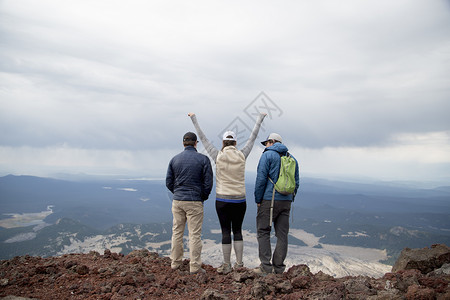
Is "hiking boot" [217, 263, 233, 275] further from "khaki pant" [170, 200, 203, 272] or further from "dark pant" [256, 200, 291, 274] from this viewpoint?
"dark pant" [256, 200, 291, 274]

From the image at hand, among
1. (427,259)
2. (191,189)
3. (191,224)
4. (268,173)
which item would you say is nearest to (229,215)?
(191,224)

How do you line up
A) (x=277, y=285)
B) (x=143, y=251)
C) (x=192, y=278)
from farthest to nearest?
(x=143, y=251)
(x=192, y=278)
(x=277, y=285)

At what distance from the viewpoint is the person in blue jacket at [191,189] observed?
7617 millimetres

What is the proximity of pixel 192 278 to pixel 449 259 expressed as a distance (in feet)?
22.6

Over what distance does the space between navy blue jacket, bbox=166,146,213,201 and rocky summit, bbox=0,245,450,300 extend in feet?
6.52

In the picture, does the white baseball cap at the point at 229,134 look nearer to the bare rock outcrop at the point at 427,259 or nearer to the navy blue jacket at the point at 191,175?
the navy blue jacket at the point at 191,175

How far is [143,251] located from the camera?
10.2 metres

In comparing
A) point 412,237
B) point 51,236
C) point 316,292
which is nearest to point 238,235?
point 316,292

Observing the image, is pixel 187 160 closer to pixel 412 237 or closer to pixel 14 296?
pixel 14 296

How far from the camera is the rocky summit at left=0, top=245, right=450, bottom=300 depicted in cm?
612

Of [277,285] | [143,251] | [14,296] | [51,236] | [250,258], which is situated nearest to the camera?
[14,296]

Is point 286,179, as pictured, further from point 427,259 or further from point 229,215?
point 427,259

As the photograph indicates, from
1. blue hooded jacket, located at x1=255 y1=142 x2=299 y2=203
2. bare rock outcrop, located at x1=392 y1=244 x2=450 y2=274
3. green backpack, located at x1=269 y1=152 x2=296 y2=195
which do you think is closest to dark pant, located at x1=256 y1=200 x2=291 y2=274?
blue hooded jacket, located at x1=255 y1=142 x2=299 y2=203

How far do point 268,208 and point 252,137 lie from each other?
2.03 m
